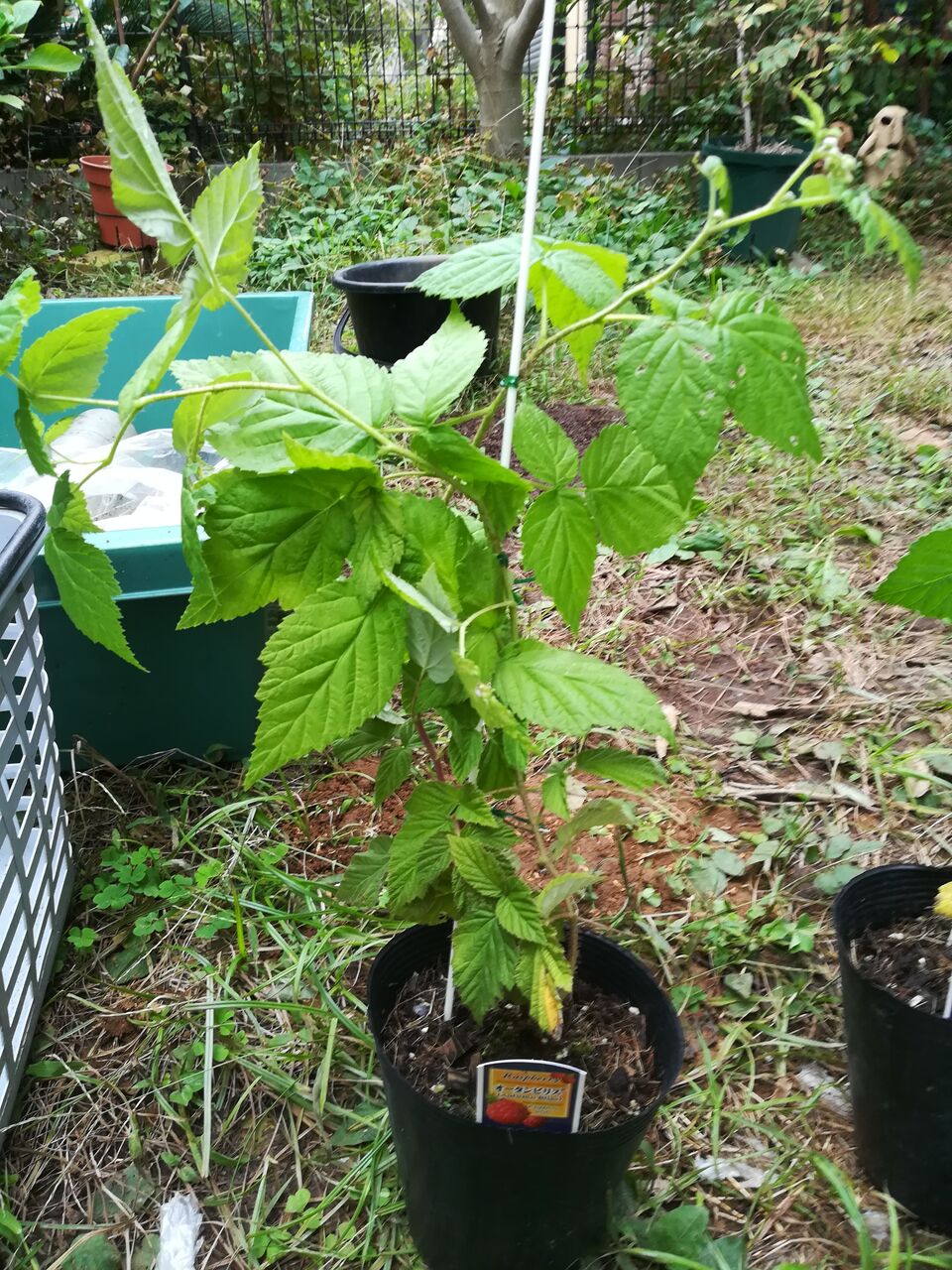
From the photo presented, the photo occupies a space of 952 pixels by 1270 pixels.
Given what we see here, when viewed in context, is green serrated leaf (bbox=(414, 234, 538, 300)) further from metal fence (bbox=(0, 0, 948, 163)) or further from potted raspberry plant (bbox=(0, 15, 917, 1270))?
metal fence (bbox=(0, 0, 948, 163))

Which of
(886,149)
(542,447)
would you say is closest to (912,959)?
(542,447)

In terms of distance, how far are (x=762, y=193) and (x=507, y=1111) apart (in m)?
3.82

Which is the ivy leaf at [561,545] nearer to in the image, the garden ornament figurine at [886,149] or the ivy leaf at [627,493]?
the ivy leaf at [627,493]

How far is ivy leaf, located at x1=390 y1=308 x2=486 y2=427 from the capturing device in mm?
672

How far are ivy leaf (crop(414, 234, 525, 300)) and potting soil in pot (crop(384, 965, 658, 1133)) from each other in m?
0.62

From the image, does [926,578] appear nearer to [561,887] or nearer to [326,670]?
[561,887]

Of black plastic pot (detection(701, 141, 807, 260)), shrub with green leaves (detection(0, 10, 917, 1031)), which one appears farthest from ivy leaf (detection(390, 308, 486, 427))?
black plastic pot (detection(701, 141, 807, 260))

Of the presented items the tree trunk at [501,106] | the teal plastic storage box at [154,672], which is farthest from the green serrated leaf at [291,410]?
the tree trunk at [501,106]

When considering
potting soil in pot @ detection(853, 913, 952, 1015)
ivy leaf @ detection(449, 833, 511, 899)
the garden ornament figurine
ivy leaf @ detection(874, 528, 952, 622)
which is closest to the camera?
ivy leaf @ detection(449, 833, 511, 899)

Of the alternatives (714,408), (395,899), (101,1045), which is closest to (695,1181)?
(395,899)

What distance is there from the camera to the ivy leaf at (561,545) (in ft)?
2.27

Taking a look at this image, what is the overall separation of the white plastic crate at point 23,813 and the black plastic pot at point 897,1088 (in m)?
0.83

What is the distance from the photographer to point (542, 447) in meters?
0.70

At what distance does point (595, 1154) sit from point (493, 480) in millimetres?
547
